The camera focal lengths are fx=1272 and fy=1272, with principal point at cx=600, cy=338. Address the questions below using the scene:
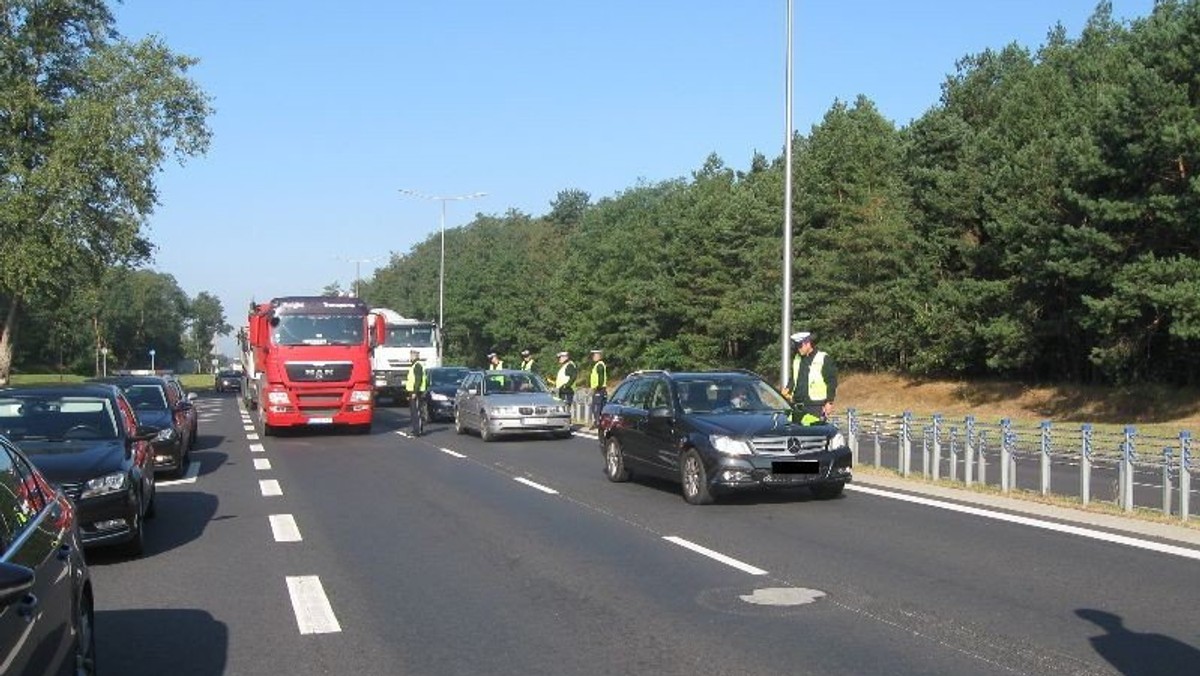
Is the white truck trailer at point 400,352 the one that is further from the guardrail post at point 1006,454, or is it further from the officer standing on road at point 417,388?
the guardrail post at point 1006,454

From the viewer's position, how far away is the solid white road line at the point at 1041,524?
35.7 ft

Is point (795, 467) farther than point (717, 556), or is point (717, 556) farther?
point (795, 467)

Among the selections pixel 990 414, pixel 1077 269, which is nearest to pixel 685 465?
pixel 1077 269

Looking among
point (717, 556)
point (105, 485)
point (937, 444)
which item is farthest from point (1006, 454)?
point (105, 485)

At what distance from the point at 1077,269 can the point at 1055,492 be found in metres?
25.1

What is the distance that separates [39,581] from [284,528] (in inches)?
314

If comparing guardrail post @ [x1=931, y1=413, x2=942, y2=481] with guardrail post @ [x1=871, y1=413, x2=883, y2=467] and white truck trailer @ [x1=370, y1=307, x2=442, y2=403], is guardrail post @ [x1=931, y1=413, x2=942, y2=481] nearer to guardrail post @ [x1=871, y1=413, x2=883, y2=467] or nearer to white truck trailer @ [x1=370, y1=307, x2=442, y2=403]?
guardrail post @ [x1=871, y1=413, x2=883, y2=467]

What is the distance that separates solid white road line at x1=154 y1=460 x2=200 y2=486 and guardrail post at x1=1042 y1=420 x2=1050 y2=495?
11.4m

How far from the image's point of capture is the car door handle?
454 cm

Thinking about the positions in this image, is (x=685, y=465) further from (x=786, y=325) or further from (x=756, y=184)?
(x=756, y=184)

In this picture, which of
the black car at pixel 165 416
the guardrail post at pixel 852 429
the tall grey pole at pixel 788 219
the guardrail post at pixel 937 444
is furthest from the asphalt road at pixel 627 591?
the tall grey pole at pixel 788 219

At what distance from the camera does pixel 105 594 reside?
9.23 metres

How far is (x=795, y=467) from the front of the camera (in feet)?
46.2

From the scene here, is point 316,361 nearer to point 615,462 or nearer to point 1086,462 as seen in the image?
point 615,462
